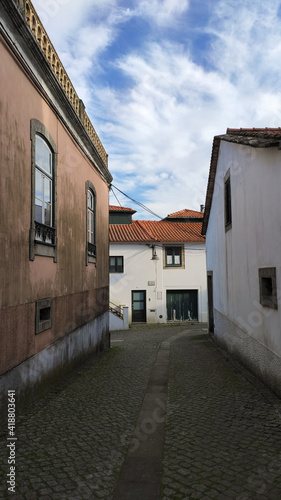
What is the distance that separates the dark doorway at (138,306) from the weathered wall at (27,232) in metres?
14.6

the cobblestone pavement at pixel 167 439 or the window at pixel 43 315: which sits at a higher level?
the window at pixel 43 315

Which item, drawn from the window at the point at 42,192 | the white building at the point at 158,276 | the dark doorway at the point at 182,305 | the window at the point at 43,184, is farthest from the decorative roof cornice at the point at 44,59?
the dark doorway at the point at 182,305

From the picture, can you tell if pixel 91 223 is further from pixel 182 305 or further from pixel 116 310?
pixel 182 305

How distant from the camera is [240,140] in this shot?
6719 mm

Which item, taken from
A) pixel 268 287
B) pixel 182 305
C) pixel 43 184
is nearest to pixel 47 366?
pixel 43 184

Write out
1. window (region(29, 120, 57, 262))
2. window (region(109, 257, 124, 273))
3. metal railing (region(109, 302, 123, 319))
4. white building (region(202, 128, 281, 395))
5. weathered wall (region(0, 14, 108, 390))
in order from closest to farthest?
weathered wall (region(0, 14, 108, 390)), white building (region(202, 128, 281, 395)), window (region(29, 120, 57, 262)), metal railing (region(109, 302, 123, 319)), window (region(109, 257, 124, 273))

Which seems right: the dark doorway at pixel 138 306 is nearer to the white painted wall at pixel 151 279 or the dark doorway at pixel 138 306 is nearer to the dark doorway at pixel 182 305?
the white painted wall at pixel 151 279

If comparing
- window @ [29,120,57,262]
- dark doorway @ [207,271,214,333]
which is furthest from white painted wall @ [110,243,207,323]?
window @ [29,120,57,262]

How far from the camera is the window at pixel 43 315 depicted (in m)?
6.36

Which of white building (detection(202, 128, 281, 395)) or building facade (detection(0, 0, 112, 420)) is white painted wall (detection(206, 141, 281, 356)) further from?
building facade (detection(0, 0, 112, 420))

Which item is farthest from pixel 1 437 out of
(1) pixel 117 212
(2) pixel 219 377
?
(1) pixel 117 212

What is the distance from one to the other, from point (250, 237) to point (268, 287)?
1.27m

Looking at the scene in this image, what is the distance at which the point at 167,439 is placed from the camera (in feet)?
14.7

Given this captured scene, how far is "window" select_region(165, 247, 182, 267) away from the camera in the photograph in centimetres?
2473
